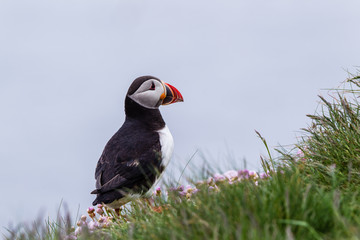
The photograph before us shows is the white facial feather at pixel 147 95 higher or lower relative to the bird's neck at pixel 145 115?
higher

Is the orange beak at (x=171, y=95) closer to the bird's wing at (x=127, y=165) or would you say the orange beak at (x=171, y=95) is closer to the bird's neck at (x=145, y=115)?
the bird's neck at (x=145, y=115)

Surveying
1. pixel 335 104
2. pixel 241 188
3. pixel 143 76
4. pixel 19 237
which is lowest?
pixel 19 237

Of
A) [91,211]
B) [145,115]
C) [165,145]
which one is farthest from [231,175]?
[145,115]

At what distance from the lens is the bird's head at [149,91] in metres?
8.16

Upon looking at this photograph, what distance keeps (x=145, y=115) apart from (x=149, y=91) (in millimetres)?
404

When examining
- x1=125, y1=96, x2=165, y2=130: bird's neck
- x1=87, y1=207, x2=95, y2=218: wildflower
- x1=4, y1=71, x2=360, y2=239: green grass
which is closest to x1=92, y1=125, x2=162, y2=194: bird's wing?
x1=87, y1=207, x2=95, y2=218: wildflower

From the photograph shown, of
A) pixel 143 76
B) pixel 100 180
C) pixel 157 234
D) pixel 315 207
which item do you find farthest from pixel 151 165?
pixel 315 207

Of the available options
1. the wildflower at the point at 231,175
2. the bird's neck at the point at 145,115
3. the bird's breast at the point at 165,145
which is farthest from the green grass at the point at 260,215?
the bird's neck at the point at 145,115

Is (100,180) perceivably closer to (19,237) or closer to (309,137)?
(19,237)

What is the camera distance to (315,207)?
12.8ft

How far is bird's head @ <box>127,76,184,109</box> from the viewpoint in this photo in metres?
8.16

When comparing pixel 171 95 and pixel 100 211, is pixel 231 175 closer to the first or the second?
pixel 100 211

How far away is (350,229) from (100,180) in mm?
4693

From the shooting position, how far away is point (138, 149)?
7414 mm
